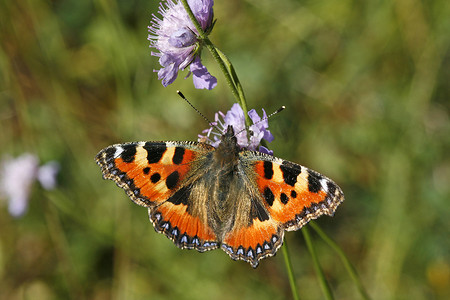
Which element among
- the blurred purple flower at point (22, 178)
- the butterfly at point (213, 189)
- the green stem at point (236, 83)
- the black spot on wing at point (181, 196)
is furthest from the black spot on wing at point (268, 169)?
the blurred purple flower at point (22, 178)

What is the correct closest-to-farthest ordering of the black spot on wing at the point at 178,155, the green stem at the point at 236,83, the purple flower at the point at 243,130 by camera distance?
the green stem at the point at 236,83 < the purple flower at the point at 243,130 < the black spot on wing at the point at 178,155

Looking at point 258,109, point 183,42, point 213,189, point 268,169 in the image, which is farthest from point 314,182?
point 258,109

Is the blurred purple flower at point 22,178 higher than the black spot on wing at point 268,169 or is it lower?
lower

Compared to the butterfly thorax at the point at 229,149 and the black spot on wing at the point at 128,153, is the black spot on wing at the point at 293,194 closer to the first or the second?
the butterfly thorax at the point at 229,149

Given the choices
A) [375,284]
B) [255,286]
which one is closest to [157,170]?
[255,286]

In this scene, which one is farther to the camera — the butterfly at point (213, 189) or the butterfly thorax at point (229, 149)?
the butterfly thorax at point (229, 149)

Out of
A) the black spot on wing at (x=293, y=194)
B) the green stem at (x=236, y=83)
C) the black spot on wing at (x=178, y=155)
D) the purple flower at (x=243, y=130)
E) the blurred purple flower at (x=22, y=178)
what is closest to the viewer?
the green stem at (x=236, y=83)

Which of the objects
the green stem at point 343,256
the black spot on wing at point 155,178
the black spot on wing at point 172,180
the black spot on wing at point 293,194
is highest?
the black spot on wing at point 293,194

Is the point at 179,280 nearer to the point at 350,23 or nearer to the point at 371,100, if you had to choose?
the point at 371,100
